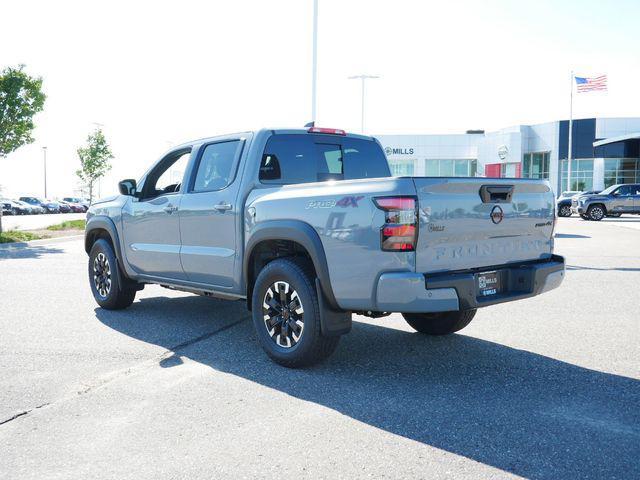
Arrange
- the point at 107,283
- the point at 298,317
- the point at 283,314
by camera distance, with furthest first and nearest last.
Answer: the point at 107,283 < the point at 283,314 < the point at 298,317

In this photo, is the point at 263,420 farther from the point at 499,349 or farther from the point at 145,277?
the point at 145,277

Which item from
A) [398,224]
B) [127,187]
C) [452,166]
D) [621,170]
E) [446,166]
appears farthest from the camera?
[452,166]

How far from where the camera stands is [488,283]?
4.85 meters

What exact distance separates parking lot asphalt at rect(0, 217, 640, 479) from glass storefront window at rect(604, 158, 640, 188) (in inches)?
1963

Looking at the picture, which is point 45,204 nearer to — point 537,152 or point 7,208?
point 7,208

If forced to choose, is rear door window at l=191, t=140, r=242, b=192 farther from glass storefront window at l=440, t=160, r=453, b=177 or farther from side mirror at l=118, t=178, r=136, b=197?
glass storefront window at l=440, t=160, r=453, b=177

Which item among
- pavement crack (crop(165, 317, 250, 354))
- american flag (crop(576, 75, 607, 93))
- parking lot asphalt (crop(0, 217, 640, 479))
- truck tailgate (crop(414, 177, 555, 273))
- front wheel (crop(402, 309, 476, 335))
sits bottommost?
pavement crack (crop(165, 317, 250, 354))

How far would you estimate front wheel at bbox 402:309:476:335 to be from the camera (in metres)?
6.17

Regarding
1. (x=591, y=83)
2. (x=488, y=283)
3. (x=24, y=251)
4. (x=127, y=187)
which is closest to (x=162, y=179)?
(x=127, y=187)

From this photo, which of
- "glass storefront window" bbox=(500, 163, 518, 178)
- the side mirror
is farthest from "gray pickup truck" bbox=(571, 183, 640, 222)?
the side mirror

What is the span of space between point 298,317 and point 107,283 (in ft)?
11.9

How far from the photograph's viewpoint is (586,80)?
41.8 meters

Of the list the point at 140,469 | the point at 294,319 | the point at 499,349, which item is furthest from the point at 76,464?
the point at 499,349

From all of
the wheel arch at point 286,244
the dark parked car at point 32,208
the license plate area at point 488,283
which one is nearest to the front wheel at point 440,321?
the license plate area at point 488,283
